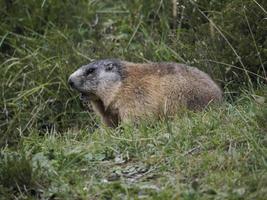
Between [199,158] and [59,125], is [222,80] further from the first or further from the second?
[199,158]

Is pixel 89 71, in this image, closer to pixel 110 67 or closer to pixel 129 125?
pixel 110 67

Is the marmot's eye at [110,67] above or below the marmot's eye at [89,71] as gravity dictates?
above

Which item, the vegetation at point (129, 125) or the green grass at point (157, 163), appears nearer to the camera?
the green grass at point (157, 163)

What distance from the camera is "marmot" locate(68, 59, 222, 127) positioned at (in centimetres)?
809

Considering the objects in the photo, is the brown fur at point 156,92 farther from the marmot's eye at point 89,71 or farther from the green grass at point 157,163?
the green grass at point 157,163

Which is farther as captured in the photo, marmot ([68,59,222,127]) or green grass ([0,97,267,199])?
marmot ([68,59,222,127])

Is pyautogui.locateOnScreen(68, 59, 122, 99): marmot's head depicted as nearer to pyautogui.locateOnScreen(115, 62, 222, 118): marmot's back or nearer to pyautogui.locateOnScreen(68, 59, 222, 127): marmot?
pyautogui.locateOnScreen(68, 59, 222, 127): marmot

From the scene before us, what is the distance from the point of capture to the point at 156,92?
8.24 metres

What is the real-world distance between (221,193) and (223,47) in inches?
161

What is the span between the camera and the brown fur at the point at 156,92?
807 cm

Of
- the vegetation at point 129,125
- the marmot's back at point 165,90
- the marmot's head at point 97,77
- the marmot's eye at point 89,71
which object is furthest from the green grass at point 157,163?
the marmot's eye at point 89,71

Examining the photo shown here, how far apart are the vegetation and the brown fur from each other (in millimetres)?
317

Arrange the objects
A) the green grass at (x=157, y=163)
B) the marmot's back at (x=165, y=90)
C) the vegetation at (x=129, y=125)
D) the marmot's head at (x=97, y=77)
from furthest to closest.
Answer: the marmot's head at (x=97, y=77) < the marmot's back at (x=165, y=90) < the vegetation at (x=129, y=125) < the green grass at (x=157, y=163)

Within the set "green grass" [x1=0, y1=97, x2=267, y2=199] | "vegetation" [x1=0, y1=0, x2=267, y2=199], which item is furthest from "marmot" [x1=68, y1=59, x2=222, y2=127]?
"green grass" [x1=0, y1=97, x2=267, y2=199]
